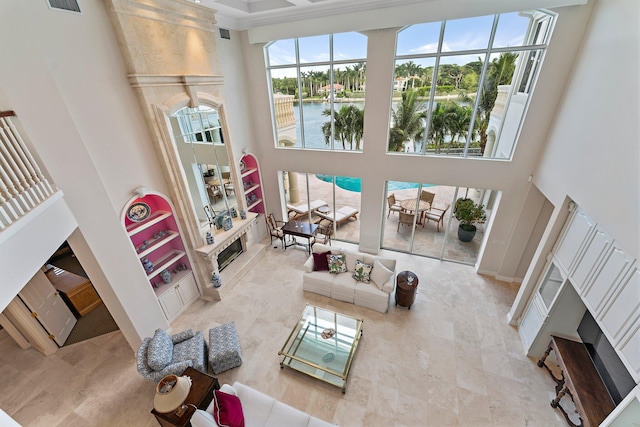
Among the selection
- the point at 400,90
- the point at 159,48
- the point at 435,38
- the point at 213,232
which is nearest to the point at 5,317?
the point at 213,232

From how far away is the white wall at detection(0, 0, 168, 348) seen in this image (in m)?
2.94

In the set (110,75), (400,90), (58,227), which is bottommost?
(58,227)

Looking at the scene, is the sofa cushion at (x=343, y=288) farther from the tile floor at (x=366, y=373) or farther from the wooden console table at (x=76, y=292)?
the wooden console table at (x=76, y=292)

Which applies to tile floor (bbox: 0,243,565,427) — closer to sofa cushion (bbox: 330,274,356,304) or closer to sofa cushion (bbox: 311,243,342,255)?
sofa cushion (bbox: 330,274,356,304)

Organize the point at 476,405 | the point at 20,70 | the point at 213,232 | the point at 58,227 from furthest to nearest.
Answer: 1. the point at 213,232
2. the point at 476,405
3. the point at 58,227
4. the point at 20,70

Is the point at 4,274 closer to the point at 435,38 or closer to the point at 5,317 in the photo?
the point at 5,317

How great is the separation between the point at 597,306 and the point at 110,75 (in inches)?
290

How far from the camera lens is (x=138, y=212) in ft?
15.5

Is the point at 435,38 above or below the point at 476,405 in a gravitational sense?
above

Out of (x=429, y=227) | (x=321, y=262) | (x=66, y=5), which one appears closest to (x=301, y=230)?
(x=321, y=262)

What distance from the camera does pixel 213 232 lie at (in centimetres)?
611

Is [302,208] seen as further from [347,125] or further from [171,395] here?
[171,395]

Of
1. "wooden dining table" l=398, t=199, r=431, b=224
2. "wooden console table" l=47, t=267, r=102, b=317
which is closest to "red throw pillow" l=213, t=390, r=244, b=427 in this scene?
"wooden console table" l=47, t=267, r=102, b=317

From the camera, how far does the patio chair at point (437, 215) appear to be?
7633mm
